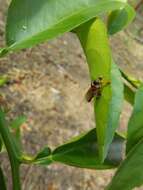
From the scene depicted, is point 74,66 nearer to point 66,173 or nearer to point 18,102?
point 18,102

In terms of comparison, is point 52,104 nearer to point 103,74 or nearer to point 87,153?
point 87,153

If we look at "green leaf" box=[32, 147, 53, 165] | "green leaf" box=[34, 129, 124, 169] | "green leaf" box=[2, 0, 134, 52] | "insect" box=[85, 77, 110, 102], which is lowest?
"green leaf" box=[32, 147, 53, 165]

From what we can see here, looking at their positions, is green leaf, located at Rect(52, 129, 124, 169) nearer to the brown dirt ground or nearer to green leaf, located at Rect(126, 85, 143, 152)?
green leaf, located at Rect(126, 85, 143, 152)

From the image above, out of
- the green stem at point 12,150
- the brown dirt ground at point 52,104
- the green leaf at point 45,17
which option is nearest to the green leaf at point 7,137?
the green stem at point 12,150

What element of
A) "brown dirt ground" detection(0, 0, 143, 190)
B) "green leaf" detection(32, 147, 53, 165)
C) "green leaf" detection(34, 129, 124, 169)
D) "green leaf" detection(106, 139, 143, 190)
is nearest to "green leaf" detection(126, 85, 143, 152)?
"green leaf" detection(106, 139, 143, 190)

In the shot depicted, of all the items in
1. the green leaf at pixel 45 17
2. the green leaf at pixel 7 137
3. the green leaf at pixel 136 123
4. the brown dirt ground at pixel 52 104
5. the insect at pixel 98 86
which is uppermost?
the green leaf at pixel 45 17

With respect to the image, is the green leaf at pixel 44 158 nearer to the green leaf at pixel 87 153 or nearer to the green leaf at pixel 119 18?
the green leaf at pixel 87 153

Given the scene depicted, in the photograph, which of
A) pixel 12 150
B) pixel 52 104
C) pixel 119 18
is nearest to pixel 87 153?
pixel 12 150
